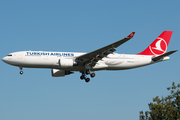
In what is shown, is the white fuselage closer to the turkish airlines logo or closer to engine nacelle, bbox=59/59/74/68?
engine nacelle, bbox=59/59/74/68

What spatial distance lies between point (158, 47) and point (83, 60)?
1416cm

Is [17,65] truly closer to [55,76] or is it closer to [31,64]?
[31,64]

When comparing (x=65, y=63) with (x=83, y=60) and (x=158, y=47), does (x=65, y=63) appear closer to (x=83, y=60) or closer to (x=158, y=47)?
(x=83, y=60)

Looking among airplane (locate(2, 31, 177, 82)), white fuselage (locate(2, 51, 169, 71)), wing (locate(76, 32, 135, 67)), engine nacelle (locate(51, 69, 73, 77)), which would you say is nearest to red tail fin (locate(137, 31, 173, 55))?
airplane (locate(2, 31, 177, 82))

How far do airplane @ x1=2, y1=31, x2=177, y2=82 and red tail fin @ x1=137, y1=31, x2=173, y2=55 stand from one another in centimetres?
75

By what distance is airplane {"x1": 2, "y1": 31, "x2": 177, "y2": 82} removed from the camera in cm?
5019

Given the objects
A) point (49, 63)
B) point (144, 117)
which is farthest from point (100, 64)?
point (144, 117)

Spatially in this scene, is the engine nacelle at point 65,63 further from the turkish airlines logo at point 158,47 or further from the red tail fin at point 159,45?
the turkish airlines logo at point 158,47

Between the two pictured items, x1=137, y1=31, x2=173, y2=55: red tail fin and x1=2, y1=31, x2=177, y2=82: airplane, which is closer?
x1=2, y1=31, x2=177, y2=82: airplane

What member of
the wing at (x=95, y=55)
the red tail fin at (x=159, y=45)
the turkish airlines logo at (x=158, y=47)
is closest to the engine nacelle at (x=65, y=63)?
the wing at (x=95, y=55)

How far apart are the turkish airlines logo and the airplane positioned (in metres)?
1.46

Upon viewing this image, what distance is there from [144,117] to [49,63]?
15.0 metres

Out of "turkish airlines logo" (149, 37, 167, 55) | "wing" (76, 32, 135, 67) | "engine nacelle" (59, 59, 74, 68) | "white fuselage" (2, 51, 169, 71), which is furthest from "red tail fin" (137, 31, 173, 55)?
"engine nacelle" (59, 59, 74, 68)

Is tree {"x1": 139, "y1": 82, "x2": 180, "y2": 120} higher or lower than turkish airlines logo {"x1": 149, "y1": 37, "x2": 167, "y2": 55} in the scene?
lower
